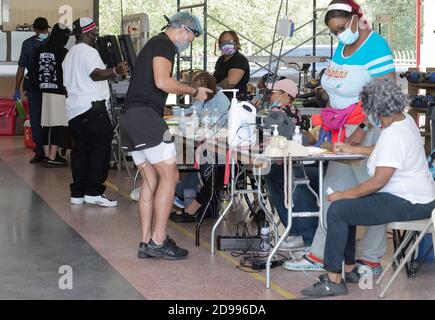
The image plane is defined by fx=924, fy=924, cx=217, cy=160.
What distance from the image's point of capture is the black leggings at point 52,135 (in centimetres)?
1008

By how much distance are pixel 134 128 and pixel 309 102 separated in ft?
10.5

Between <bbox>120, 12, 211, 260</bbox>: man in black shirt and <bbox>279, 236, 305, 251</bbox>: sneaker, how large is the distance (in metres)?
0.67

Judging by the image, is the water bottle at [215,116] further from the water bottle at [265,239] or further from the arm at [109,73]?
the water bottle at [265,239]

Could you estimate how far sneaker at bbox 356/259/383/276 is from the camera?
5121 mm

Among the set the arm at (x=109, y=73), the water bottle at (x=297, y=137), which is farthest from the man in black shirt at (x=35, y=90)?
the water bottle at (x=297, y=137)

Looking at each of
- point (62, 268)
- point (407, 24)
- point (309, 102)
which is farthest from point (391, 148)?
point (407, 24)

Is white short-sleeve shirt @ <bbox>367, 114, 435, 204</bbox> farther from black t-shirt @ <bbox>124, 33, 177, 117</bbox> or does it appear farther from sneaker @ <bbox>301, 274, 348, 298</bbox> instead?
black t-shirt @ <bbox>124, 33, 177, 117</bbox>

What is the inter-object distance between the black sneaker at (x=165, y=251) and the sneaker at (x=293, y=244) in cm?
69

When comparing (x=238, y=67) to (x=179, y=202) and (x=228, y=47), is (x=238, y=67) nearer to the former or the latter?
(x=228, y=47)

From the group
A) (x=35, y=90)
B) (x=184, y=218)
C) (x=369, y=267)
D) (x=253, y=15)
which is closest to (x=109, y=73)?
(x=184, y=218)

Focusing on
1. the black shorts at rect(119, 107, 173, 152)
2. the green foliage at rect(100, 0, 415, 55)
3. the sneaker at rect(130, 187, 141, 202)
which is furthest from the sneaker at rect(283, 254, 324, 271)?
the green foliage at rect(100, 0, 415, 55)
